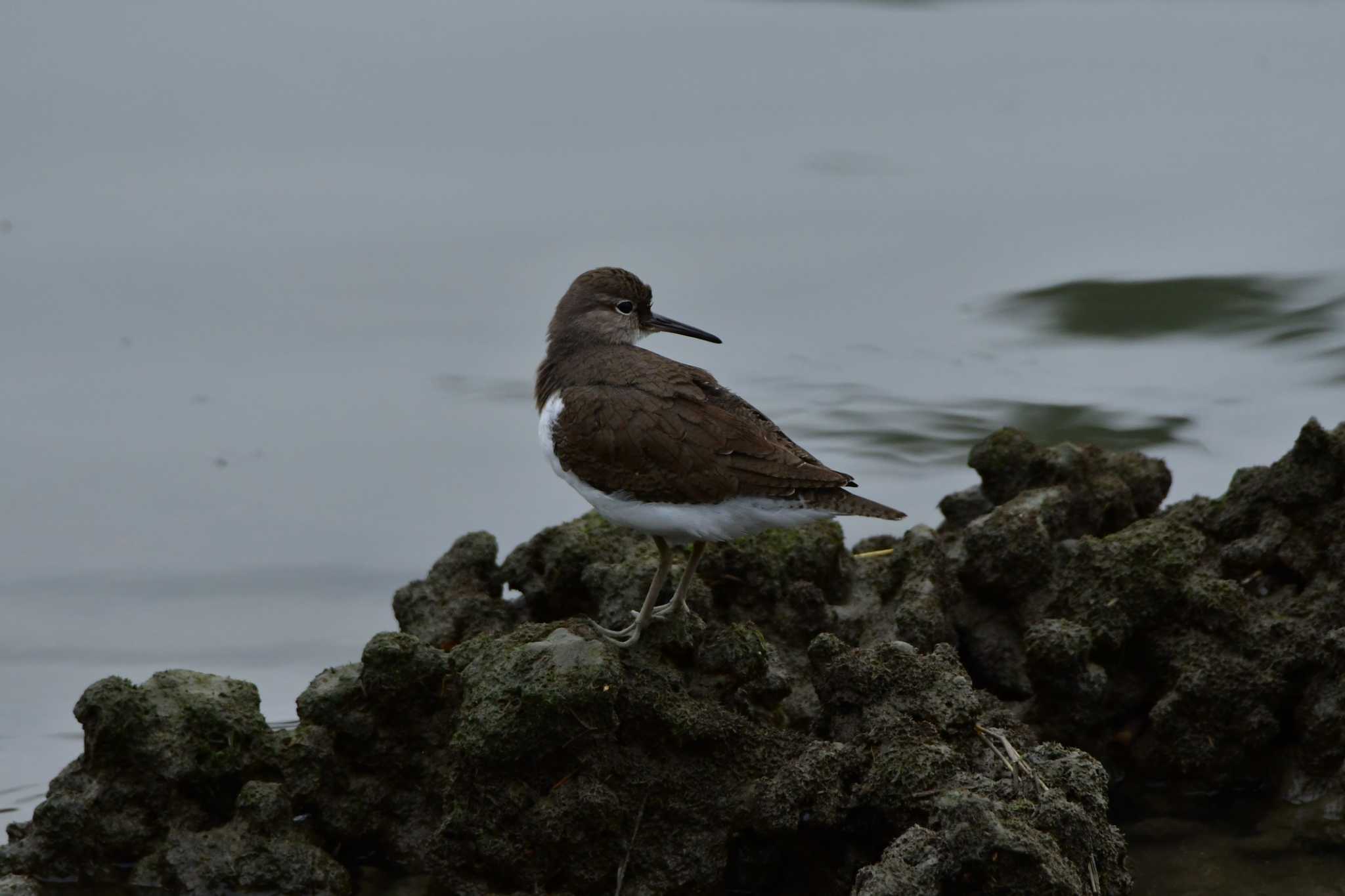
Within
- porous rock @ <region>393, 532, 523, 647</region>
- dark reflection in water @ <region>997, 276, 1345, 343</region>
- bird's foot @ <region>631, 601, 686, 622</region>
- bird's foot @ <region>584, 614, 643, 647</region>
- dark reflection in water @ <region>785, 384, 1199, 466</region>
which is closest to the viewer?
bird's foot @ <region>584, 614, 643, 647</region>

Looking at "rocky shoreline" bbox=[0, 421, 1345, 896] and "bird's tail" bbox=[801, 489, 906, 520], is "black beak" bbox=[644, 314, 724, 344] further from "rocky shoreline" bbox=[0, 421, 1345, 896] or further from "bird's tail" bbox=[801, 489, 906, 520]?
"bird's tail" bbox=[801, 489, 906, 520]

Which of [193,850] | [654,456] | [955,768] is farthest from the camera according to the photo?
[654,456]

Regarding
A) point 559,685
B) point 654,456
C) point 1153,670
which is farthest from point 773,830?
point 1153,670

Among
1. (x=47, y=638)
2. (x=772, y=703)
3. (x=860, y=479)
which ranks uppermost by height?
(x=860, y=479)

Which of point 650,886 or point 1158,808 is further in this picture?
point 1158,808

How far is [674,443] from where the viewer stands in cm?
707

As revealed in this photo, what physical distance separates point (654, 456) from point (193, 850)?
2.25m

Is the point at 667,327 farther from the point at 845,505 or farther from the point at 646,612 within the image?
the point at 646,612

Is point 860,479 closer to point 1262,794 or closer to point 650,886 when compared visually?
point 1262,794

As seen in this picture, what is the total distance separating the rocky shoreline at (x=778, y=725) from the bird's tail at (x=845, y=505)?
506mm

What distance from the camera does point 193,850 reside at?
6578mm

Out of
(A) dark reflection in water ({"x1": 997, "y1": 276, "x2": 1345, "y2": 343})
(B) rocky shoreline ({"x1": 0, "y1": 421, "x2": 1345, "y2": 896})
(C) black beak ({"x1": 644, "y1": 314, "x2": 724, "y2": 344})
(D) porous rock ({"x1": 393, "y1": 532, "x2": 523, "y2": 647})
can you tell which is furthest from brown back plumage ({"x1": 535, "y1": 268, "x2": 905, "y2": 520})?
(A) dark reflection in water ({"x1": 997, "y1": 276, "x2": 1345, "y2": 343})

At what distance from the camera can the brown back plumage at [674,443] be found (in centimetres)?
692

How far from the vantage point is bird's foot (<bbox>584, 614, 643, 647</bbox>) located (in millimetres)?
6582
